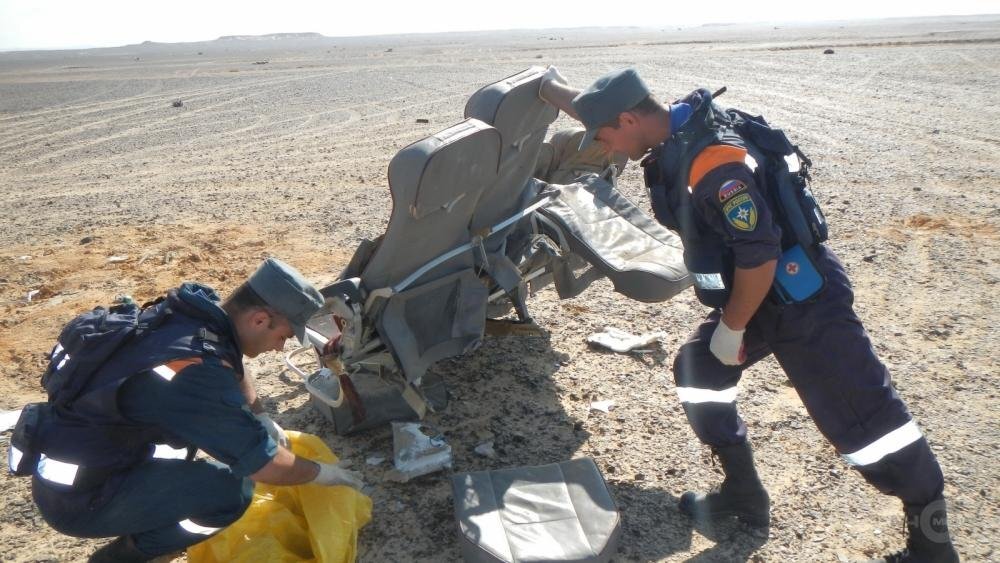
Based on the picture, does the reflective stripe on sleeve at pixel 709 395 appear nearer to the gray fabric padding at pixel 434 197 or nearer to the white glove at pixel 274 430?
the gray fabric padding at pixel 434 197

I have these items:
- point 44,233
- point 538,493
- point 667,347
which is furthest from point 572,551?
point 44,233

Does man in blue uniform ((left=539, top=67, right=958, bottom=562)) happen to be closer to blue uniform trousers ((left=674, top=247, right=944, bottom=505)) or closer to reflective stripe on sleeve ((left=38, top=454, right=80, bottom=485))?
blue uniform trousers ((left=674, top=247, right=944, bottom=505))

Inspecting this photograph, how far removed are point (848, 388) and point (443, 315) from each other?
1824 millimetres

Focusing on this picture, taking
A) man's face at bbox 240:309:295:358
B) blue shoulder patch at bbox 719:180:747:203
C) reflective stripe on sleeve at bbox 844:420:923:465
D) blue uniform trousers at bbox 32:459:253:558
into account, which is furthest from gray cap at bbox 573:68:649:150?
blue uniform trousers at bbox 32:459:253:558

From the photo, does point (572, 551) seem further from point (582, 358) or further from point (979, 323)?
point (979, 323)

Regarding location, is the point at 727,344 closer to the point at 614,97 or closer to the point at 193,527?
the point at 614,97

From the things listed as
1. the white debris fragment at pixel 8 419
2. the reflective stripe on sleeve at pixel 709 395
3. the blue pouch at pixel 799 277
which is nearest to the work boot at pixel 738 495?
the reflective stripe on sleeve at pixel 709 395

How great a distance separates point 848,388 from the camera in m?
2.74

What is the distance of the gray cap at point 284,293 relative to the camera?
2674mm

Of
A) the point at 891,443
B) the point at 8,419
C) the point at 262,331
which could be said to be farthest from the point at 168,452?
the point at 891,443

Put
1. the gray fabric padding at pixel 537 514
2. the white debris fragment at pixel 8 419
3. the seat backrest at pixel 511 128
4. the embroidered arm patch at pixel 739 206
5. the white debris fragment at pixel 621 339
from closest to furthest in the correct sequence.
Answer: the embroidered arm patch at pixel 739 206
the gray fabric padding at pixel 537 514
the seat backrest at pixel 511 128
the white debris fragment at pixel 8 419
the white debris fragment at pixel 621 339

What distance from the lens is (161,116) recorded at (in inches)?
628

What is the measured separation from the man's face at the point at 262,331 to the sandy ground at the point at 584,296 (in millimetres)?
1009

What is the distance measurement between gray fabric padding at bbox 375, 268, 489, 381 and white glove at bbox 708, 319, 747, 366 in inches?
47.4
